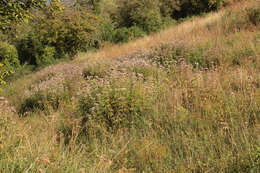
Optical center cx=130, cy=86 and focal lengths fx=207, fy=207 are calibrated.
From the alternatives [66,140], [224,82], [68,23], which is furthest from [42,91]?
[68,23]

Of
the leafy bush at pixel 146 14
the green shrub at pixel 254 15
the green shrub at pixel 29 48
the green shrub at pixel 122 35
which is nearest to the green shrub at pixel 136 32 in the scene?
the green shrub at pixel 122 35

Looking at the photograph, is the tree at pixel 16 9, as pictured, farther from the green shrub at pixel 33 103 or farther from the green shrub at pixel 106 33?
the green shrub at pixel 106 33

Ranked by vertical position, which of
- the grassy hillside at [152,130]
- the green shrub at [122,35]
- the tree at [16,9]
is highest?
the tree at [16,9]

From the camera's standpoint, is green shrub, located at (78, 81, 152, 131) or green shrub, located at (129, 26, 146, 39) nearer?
green shrub, located at (78, 81, 152, 131)

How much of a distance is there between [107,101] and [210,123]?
1671 mm

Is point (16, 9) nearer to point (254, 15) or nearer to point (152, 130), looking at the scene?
point (152, 130)

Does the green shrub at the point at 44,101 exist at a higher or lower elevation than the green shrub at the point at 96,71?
lower

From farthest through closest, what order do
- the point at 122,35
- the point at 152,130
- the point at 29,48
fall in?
the point at 29,48, the point at 122,35, the point at 152,130

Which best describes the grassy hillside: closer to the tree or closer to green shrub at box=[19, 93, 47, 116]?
green shrub at box=[19, 93, 47, 116]

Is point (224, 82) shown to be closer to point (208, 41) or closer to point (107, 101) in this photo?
point (107, 101)

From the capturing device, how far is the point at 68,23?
1347 cm

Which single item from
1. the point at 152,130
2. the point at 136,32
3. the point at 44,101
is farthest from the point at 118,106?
the point at 136,32

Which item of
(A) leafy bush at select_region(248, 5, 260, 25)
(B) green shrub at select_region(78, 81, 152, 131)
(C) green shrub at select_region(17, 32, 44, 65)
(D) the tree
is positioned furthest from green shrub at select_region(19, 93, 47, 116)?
(C) green shrub at select_region(17, 32, 44, 65)

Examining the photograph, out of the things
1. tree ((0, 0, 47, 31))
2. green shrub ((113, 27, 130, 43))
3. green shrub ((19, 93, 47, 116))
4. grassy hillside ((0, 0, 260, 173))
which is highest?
tree ((0, 0, 47, 31))
